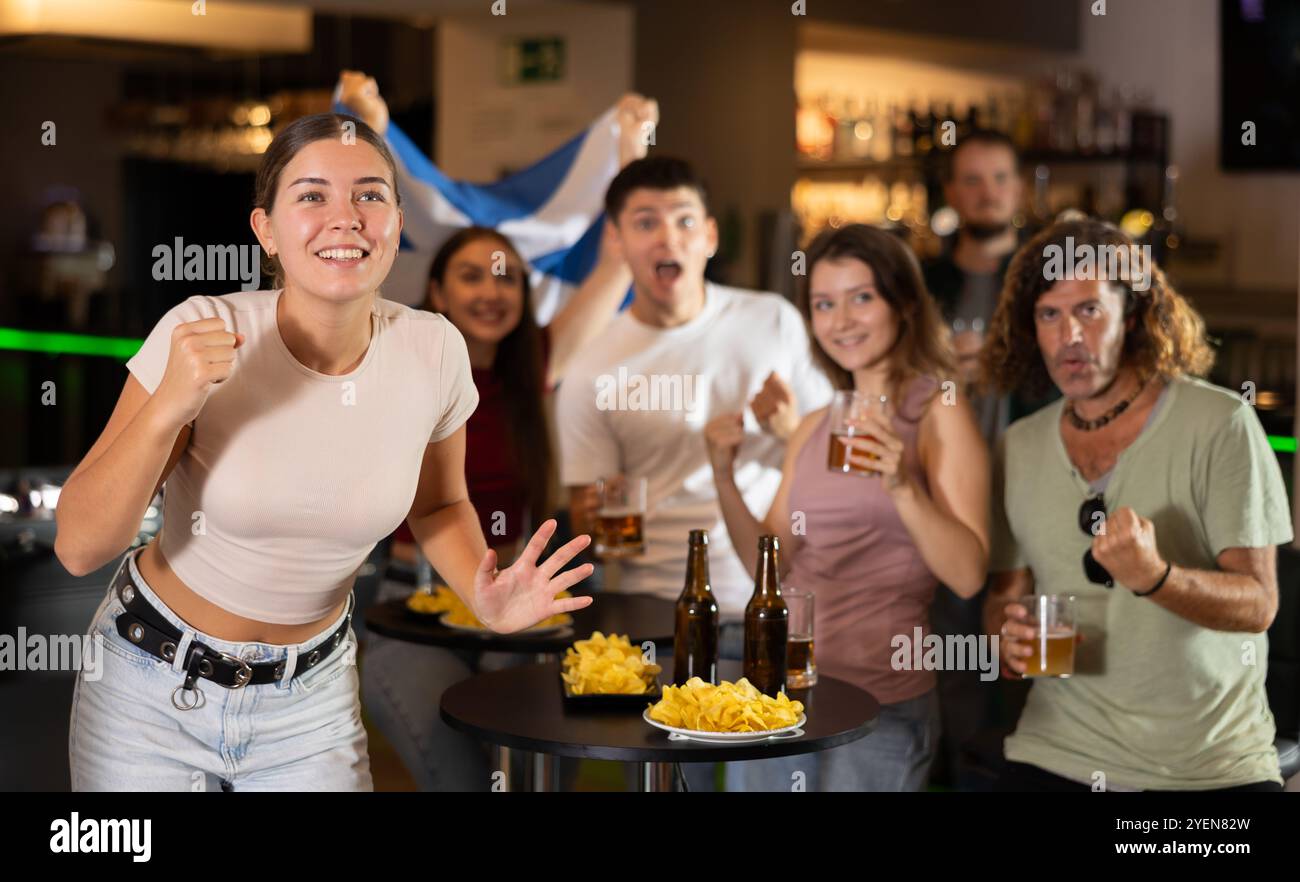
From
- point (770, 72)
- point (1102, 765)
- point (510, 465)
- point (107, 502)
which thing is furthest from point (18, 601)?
point (770, 72)

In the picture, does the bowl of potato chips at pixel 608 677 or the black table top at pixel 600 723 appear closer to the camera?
the black table top at pixel 600 723

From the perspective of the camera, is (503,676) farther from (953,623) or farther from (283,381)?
(953,623)

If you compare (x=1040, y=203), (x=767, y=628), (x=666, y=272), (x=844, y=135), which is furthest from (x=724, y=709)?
(x=844, y=135)

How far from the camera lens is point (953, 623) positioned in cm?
402

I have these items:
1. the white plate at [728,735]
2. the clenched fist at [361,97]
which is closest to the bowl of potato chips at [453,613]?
the white plate at [728,735]

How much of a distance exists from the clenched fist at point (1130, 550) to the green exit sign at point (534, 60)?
5.00 metres

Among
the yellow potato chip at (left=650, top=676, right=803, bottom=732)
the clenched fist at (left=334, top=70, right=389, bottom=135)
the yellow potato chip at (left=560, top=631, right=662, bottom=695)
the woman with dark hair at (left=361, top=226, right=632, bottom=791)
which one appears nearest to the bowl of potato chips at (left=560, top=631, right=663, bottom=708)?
the yellow potato chip at (left=560, top=631, right=662, bottom=695)

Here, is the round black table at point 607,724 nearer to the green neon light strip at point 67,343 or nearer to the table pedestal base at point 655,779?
the table pedestal base at point 655,779

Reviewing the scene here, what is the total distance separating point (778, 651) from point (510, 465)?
1.15 meters

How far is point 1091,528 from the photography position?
2.68 meters

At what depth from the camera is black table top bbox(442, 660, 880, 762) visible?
2238 mm

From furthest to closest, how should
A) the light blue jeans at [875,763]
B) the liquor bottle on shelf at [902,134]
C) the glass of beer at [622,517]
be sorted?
the liquor bottle on shelf at [902,134], the glass of beer at [622,517], the light blue jeans at [875,763]

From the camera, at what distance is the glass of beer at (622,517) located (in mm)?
3158

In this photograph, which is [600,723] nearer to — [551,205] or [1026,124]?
[551,205]
